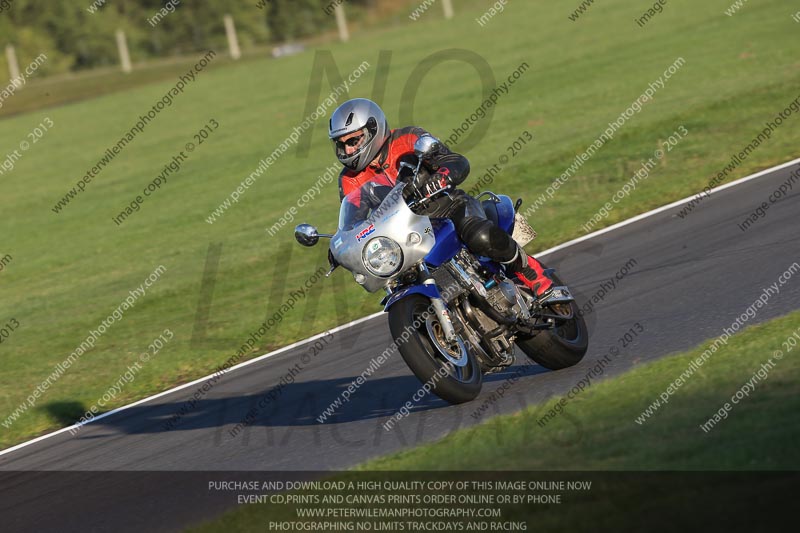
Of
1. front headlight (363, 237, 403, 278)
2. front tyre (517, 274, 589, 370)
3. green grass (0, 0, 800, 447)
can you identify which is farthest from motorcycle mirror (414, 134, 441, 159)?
green grass (0, 0, 800, 447)

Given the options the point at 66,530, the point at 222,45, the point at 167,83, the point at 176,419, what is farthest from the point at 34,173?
the point at 222,45

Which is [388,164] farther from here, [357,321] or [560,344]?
[357,321]

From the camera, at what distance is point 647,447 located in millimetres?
5492

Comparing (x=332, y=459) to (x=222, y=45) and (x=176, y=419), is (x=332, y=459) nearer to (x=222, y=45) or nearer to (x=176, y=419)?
(x=176, y=419)

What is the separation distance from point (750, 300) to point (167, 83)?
116 feet

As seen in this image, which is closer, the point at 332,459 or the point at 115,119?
the point at 332,459

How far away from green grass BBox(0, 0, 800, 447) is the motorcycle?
4311 millimetres

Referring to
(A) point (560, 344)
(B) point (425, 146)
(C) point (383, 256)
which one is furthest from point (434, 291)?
(A) point (560, 344)

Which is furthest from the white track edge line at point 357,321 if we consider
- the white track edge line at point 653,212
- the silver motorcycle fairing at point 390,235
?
the silver motorcycle fairing at point 390,235

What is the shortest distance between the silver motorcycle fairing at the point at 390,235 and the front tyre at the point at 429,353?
0.81 ft

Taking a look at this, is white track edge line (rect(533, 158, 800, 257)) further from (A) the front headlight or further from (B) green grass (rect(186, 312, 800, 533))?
(A) the front headlight

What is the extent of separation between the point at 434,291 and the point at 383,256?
16.1 inches

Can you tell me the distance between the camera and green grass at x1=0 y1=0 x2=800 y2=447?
12664 mm

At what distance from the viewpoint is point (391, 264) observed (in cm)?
697
